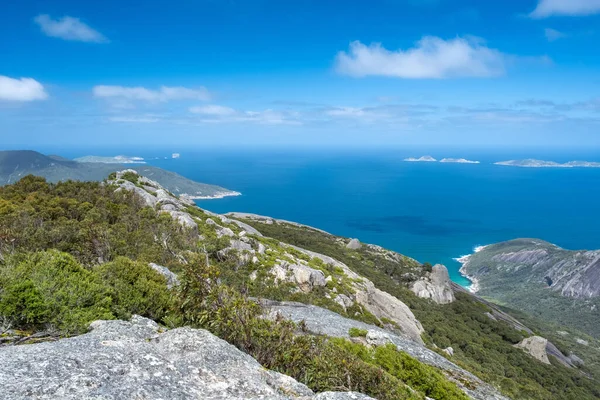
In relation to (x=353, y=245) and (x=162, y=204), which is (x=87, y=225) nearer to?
(x=162, y=204)

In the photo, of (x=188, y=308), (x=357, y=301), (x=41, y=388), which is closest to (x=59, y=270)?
(x=188, y=308)

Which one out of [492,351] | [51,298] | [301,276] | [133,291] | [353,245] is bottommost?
[492,351]

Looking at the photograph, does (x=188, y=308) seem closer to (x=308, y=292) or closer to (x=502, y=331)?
(x=308, y=292)

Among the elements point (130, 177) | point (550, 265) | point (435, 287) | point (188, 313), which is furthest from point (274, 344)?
point (550, 265)

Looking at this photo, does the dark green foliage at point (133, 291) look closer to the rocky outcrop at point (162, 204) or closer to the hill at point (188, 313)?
the hill at point (188, 313)

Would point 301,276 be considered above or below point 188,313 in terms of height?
below

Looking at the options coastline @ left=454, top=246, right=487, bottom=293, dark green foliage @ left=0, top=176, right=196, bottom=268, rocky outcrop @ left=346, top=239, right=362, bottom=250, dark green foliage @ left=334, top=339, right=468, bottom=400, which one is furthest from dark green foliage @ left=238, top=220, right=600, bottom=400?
coastline @ left=454, top=246, right=487, bottom=293

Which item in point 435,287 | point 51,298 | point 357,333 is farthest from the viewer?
point 435,287
